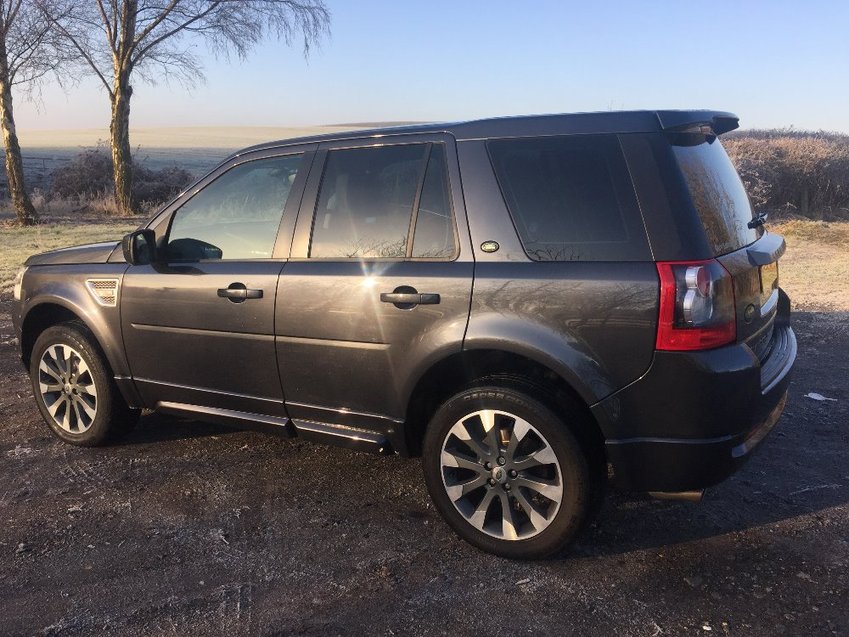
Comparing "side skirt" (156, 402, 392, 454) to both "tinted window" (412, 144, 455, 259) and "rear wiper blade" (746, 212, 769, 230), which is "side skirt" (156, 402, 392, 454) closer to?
"tinted window" (412, 144, 455, 259)

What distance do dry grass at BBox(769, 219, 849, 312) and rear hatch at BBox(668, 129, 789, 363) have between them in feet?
17.3

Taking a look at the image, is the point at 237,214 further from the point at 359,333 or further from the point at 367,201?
the point at 359,333

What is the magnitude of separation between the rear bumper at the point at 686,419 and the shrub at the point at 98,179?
22.9 m

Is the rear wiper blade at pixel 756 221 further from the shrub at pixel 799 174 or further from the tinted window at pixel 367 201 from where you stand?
the shrub at pixel 799 174

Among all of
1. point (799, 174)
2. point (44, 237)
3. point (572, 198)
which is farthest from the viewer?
point (799, 174)

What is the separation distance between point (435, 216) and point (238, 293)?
3.81ft

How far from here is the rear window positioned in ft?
9.58

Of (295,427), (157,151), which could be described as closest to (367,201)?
(295,427)

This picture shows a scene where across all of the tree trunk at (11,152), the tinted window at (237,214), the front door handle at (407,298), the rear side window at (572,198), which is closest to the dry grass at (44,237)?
the tree trunk at (11,152)

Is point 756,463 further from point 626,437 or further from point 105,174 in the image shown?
point 105,174

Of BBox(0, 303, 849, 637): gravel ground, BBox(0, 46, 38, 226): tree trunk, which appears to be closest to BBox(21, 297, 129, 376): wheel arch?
BBox(0, 303, 849, 637): gravel ground

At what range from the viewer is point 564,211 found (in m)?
3.03

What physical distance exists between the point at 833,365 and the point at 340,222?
4511 millimetres

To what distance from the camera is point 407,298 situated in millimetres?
3240
